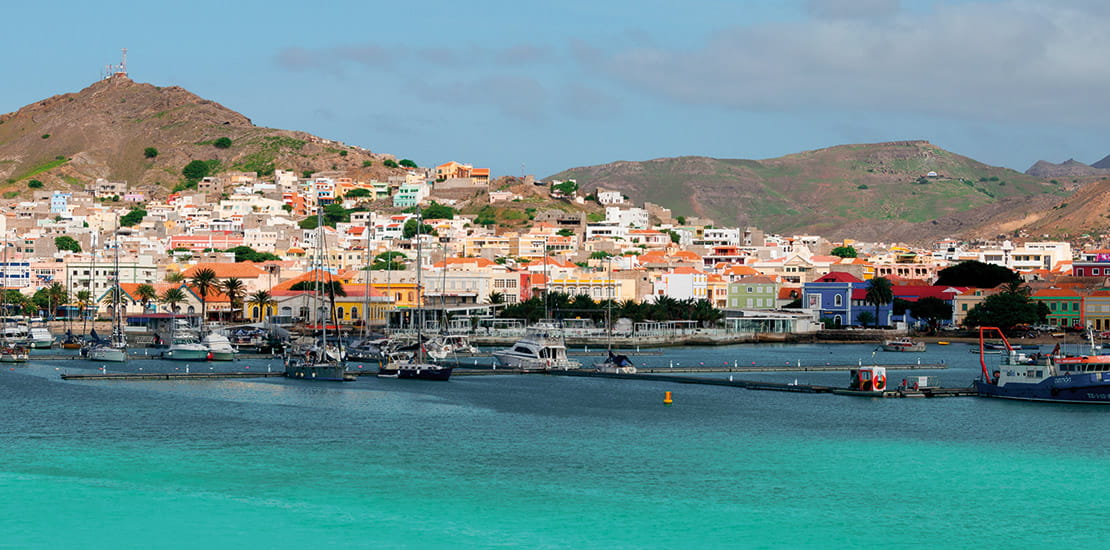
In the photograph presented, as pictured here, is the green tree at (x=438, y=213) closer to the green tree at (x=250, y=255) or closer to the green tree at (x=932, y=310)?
the green tree at (x=250, y=255)

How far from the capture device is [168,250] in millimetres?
149500

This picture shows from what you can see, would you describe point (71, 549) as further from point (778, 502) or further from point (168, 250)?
point (168, 250)

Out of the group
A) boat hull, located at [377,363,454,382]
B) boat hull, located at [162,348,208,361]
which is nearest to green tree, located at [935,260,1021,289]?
boat hull, located at [162,348,208,361]

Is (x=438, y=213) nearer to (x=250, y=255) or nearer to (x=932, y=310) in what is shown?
(x=250, y=255)

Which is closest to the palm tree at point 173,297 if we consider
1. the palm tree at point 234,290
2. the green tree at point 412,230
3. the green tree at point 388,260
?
the palm tree at point 234,290

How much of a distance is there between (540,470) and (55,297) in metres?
84.4

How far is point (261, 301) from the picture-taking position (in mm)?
106125

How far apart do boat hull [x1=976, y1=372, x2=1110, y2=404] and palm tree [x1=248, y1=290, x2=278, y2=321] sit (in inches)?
2647

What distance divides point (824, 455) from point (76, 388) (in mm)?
31282

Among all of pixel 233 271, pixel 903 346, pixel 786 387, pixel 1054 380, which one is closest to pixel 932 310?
pixel 903 346

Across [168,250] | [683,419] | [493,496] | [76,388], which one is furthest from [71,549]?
[168,250]

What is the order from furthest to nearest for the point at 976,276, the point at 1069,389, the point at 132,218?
the point at 132,218, the point at 976,276, the point at 1069,389

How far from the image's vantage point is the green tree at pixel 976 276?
127 meters

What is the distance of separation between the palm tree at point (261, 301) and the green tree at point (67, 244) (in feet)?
156
